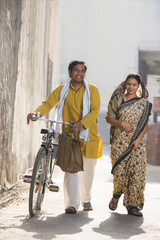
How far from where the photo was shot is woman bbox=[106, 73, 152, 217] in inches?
193

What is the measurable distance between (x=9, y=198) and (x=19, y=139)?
1928 millimetres

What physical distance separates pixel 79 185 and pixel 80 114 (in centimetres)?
85

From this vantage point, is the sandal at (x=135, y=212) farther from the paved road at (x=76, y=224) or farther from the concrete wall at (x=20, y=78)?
the concrete wall at (x=20, y=78)

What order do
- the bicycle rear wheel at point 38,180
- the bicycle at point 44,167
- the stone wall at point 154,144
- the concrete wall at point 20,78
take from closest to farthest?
the bicycle rear wheel at point 38,180 < the bicycle at point 44,167 < the concrete wall at point 20,78 < the stone wall at point 154,144

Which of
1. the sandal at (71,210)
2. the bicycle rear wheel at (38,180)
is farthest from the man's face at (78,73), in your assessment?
the sandal at (71,210)

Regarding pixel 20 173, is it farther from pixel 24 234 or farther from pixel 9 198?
pixel 24 234

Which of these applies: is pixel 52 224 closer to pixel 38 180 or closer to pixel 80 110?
pixel 38 180

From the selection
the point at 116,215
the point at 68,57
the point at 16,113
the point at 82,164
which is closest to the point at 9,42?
the point at 16,113

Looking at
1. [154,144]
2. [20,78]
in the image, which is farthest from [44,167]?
[154,144]

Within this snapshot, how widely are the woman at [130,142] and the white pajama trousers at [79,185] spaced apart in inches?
11.0

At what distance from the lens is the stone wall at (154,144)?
18.8 meters

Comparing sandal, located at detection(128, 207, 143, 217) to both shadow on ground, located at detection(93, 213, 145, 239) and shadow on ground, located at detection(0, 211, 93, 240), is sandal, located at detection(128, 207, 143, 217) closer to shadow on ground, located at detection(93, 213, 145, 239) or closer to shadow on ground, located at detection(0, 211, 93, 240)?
shadow on ground, located at detection(93, 213, 145, 239)

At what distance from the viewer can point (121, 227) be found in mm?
4133

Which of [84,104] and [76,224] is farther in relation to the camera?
[84,104]
